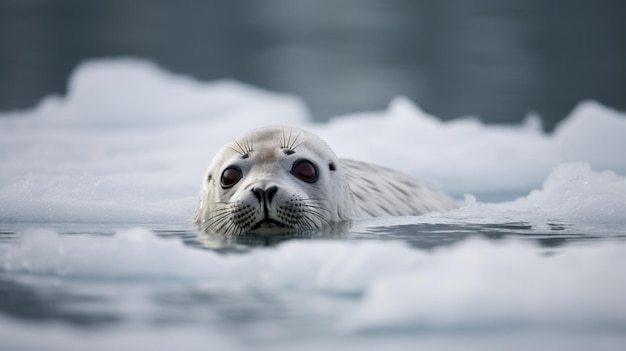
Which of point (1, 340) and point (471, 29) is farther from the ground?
point (471, 29)

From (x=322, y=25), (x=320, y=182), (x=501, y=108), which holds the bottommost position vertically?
(x=320, y=182)

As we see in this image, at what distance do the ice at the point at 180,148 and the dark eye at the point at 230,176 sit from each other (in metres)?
0.79

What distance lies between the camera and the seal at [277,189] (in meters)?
5.09

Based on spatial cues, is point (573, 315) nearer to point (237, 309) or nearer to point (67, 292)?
point (237, 309)

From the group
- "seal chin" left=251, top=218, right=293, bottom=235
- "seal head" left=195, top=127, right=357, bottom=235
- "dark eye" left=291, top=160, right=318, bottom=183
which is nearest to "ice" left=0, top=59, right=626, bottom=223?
"seal head" left=195, top=127, right=357, bottom=235

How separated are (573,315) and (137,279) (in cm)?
161

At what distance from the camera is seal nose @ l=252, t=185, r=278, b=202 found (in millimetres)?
5027

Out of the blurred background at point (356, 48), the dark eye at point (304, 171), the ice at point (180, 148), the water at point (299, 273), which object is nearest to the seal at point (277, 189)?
the dark eye at point (304, 171)

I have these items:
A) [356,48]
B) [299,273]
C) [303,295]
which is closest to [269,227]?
[299,273]

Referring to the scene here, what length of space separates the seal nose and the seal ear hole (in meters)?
0.44

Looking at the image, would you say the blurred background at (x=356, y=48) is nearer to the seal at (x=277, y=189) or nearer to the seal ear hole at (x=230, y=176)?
the seal at (x=277, y=189)

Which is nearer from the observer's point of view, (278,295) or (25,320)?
(25,320)

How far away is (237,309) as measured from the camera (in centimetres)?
336

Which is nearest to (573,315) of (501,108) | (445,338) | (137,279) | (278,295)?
(445,338)
